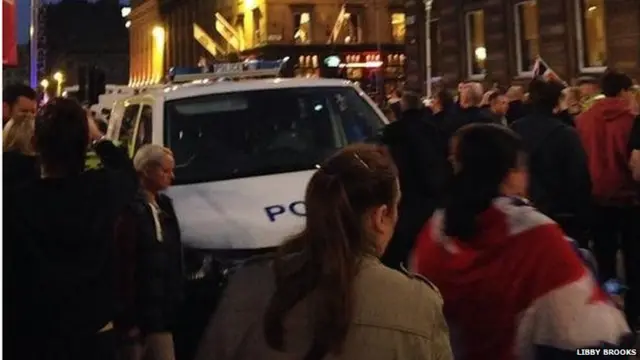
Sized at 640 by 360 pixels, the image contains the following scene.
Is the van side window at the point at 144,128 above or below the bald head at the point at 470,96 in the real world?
below

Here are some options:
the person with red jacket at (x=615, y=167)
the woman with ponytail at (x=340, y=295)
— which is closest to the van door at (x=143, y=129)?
the person with red jacket at (x=615, y=167)

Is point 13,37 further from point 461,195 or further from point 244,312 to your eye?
point 244,312

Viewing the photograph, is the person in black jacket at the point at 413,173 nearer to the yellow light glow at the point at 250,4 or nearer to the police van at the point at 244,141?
the police van at the point at 244,141

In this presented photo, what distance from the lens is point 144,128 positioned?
8930 millimetres

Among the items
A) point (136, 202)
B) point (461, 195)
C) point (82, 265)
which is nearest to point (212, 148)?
point (136, 202)

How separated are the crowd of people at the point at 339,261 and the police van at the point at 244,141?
1.10 meters

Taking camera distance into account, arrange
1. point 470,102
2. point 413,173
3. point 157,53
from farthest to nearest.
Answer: point 157,53 → point 470,102 → point 413,173

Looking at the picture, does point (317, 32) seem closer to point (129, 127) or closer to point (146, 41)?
point (146, 41)

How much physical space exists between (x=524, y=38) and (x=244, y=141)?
700 inches

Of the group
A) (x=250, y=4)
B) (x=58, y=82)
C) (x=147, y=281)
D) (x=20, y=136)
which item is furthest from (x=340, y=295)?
(x=250, y=4)

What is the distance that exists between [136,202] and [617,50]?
17018 millimetres

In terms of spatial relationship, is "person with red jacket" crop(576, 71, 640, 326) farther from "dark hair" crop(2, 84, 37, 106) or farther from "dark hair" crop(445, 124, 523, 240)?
"dark hair" crop(445, 124, 523, 240)

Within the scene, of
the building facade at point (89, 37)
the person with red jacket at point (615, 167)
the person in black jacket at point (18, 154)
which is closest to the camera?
the person in black jacket at point (18, 154)

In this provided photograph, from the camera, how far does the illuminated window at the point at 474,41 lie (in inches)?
1054
